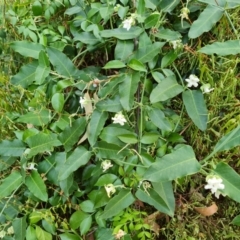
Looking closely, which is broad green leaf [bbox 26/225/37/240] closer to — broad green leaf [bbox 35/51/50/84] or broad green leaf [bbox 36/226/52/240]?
broad green leaf [bbox 36/226/52/240]

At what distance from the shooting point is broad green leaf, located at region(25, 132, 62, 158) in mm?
824

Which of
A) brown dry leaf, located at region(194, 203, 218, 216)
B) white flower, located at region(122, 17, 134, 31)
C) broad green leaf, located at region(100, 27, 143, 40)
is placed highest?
white flower, located at region(122, 17, 134, 31)

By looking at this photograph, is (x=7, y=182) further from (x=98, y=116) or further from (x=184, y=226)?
(x=184, y=226)

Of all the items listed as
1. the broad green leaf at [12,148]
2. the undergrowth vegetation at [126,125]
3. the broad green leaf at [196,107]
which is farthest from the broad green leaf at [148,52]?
the broad green leaf at [12,148]

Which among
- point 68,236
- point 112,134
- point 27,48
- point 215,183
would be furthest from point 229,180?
point 27,48

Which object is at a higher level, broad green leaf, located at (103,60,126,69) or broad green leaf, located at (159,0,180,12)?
broad green leaf, located at (159,0,180,12)

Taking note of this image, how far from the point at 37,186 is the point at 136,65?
33cm

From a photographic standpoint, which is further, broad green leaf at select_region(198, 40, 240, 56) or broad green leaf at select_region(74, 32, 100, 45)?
broad green leaf at select_region(74, 32, 100, 45)

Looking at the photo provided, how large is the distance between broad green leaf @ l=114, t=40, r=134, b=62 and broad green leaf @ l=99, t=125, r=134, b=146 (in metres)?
0.16

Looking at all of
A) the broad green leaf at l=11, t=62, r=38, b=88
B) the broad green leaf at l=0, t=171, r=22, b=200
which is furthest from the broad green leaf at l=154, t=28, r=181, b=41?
the broad green leaf at l=0, t=171, r=22, b=200

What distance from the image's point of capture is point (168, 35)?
841 millimetres

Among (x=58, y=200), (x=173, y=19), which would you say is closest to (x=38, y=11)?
(x=173, y=19)

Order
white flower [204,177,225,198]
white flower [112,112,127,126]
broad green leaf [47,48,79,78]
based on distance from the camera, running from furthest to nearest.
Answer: broad green leaf [47,48,79,78], white flower [112,112,127,126], white flower [204,177,225,198]

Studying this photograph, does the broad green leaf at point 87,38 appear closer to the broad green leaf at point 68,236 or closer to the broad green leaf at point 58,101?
the broad green leaf at point 58,101
